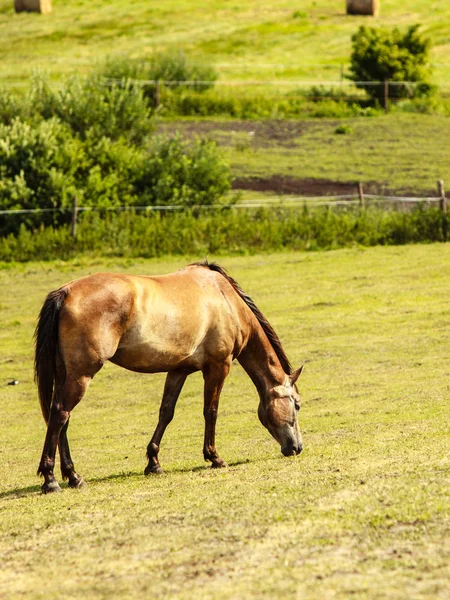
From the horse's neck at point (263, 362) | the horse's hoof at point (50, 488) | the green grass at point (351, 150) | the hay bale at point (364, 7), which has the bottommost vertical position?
the green grass at point (351, 150)

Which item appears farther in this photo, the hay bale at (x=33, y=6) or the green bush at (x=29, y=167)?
the hay bale at (x=33, y=6)

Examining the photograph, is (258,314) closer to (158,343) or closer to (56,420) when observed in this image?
(158,343)

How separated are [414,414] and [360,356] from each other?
5727mm

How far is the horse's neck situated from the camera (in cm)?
1247

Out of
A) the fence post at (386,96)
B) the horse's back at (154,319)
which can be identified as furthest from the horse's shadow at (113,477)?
the fence post at (386,96)

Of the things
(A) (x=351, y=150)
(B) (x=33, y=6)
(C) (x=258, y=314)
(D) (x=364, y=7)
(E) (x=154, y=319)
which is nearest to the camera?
(E) (x=154, y=319)

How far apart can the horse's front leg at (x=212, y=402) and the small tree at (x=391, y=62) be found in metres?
42.9

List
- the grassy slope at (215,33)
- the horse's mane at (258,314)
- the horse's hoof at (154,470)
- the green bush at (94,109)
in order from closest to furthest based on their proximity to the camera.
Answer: the horse's hoof at (154,470), the horse's mane at (258,314), the green bush at (94,109), the grassy slope at (215,33)

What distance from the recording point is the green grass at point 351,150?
41.8 meters

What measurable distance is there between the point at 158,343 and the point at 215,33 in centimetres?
6446

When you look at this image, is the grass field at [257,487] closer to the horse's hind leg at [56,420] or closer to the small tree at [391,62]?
the horse's hind leg at [56,420]

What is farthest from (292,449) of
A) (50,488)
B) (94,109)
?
(94,109)

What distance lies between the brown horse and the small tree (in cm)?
4248

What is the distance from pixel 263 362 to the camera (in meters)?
12.5
